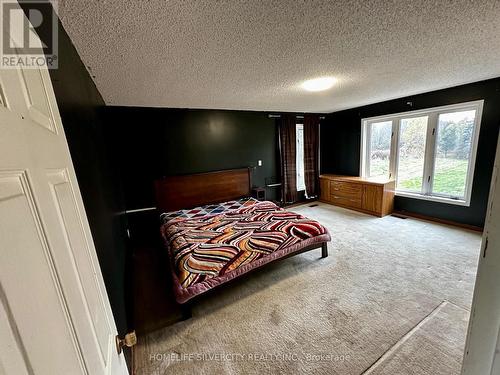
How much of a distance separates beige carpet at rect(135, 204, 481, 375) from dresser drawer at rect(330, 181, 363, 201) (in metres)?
1.73

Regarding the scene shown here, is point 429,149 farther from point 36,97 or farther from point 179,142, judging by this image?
point 36,97

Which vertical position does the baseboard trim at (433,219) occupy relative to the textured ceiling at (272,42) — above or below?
below

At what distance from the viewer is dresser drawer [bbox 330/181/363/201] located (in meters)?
4.50

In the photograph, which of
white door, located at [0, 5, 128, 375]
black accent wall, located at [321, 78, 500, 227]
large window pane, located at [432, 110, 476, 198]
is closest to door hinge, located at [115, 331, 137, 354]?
white door, located at [0, 5, 128, 375]

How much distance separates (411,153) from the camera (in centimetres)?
402

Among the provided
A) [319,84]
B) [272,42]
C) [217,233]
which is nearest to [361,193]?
[319,84]

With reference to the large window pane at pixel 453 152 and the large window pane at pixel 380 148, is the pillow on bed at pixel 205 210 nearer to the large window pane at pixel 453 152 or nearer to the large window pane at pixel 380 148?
the large window pane at pixel 380 148

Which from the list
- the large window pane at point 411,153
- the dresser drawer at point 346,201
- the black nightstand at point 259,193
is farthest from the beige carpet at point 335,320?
the black nightstand at point 259,193

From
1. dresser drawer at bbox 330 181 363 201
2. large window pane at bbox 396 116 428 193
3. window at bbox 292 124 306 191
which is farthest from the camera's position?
window at bbox 292 124 306 191

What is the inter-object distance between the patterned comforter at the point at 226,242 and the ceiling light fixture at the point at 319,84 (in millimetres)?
1772

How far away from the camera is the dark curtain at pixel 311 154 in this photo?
5.16m

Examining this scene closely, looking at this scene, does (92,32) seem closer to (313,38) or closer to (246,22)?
(246,22)

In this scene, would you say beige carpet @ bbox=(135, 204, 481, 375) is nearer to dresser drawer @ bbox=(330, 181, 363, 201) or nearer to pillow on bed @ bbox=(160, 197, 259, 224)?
pillow on bed @ bbox=(160, 197, 259, 224)

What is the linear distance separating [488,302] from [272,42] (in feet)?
5.81
